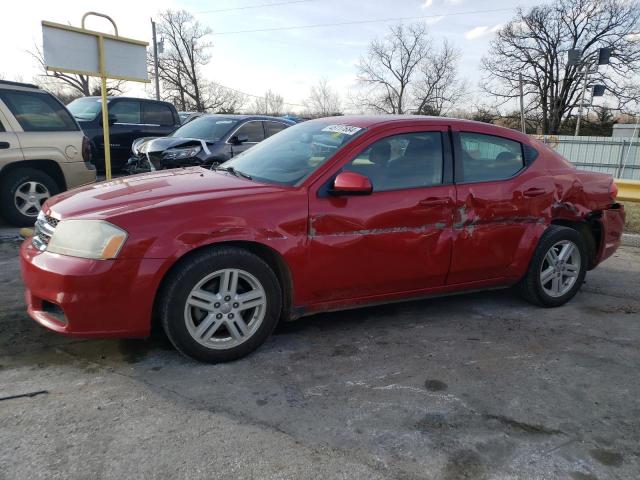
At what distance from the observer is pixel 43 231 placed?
10.4ft

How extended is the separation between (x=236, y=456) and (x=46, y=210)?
2.11 meters

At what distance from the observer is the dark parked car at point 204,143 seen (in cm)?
842

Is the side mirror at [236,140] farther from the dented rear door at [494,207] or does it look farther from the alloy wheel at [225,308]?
the alloy wheel at [225,308]

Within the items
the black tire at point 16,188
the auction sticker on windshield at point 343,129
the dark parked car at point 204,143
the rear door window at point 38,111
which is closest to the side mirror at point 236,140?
the dark parked car at point 204,143

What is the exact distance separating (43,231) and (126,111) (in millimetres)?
9066

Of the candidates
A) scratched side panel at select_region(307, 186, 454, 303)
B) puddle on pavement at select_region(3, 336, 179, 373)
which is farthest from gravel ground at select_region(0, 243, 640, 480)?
scratched side panel at select_region(307, 186, 454, 303)

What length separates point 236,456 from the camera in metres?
2.29

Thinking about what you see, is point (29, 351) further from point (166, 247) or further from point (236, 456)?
point (236, 456)

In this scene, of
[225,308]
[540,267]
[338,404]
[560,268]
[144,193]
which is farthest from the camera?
[560,268]

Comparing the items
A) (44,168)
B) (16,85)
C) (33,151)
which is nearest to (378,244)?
(33,151)

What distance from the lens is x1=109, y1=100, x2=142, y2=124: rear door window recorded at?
36.7 feet

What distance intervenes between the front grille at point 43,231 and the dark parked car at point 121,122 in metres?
7.79

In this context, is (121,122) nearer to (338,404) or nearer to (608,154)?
(338,404)

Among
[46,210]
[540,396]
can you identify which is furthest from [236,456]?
[46,210]
